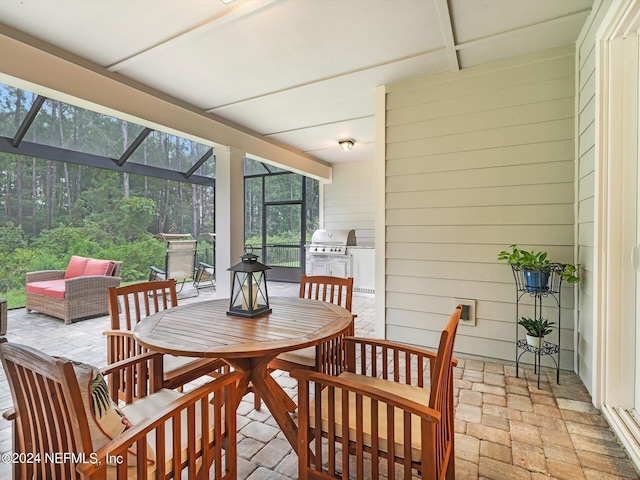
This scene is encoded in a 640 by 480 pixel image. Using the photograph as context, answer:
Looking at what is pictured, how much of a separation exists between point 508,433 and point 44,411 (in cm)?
223

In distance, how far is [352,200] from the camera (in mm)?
6781

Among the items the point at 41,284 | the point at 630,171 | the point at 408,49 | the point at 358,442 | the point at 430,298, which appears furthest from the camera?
the point at 41,284

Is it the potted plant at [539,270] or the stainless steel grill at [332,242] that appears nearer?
the potted plant at [539,270]

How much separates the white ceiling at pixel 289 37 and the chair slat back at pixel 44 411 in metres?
2.35

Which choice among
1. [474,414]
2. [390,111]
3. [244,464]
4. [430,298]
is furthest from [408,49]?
[244,464]

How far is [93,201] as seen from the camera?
21.9 ft

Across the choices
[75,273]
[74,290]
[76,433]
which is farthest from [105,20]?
[75,273]

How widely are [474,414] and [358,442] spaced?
4.47ft

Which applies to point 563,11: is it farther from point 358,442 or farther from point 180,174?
point 180,174

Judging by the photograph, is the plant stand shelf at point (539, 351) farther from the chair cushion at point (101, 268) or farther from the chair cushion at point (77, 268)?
the chair cushion at point (77, 268)

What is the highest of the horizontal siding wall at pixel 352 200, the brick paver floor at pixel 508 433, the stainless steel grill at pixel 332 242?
the horizontal siding wall at pixel 352 200

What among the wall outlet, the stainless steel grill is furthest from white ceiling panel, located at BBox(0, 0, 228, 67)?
the stainless steel grill

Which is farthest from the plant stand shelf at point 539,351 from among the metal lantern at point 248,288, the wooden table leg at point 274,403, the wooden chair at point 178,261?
the wooden chair at point 178,261

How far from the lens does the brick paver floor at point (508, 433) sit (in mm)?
1608
